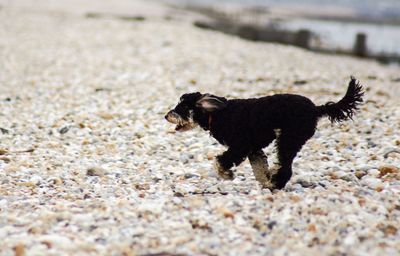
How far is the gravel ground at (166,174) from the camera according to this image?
16.8 ft

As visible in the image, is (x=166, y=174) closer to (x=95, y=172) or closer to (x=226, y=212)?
(x=95, y=172)

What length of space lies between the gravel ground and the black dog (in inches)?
15.0

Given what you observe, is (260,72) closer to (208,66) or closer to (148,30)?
(208,66)

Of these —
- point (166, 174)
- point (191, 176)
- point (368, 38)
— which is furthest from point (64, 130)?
point (368, 38)

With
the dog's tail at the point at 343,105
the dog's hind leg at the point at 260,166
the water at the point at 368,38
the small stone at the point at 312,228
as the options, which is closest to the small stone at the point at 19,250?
the small stone at the point at 312,228

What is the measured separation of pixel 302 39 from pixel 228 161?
21.3m

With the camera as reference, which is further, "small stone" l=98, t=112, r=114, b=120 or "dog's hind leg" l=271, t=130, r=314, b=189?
"small stone" l=98, t=112, r=114, b=120

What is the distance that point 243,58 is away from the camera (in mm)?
20328

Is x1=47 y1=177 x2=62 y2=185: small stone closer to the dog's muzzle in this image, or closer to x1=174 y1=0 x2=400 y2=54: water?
the dog's muzzle

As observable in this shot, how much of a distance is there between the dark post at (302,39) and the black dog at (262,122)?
20.6 metres

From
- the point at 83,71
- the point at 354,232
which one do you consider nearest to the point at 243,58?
the point at 83,71

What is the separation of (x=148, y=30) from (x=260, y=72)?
12390mm

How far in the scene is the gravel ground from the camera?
16.8ft

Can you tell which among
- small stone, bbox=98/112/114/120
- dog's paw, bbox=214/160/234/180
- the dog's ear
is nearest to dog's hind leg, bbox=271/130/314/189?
dog's paw, bbox=214/160/234/180
